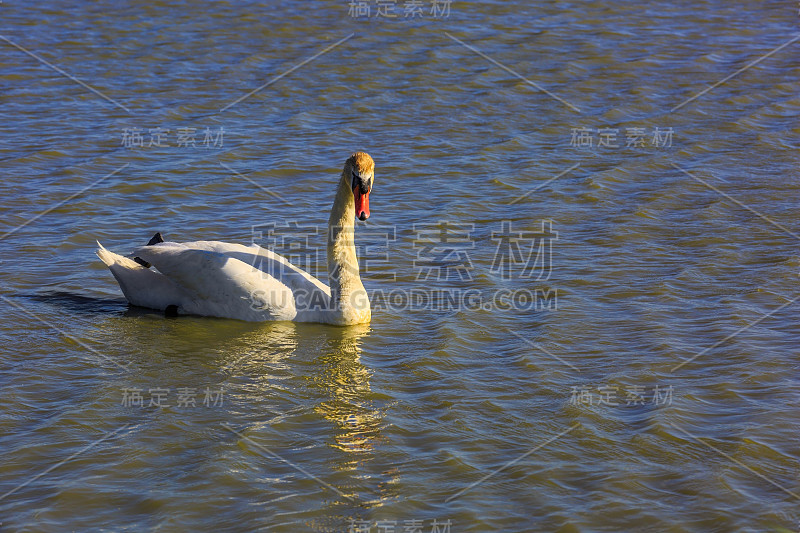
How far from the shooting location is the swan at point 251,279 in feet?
28.9

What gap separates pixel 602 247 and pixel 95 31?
11964 millimetres

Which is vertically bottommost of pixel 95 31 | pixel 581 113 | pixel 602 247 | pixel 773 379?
pixel 773 379

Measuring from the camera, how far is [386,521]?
572cm

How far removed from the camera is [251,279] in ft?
28.9

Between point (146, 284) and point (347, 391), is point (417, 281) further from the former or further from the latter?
point (146, 284)

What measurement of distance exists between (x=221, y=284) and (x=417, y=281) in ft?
7.16

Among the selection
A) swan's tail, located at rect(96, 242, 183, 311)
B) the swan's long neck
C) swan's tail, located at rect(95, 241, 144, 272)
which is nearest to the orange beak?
the swan's long neck

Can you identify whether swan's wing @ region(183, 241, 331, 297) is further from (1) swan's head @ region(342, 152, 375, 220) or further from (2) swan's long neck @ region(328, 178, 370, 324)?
(1) swan's head @ region(342, 152, 375, 220)

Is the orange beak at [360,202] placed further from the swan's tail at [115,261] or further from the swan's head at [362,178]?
the swan's tail at [115,261]

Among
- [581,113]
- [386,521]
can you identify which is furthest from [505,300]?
[581,113]

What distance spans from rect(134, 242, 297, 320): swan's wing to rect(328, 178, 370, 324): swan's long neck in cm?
46

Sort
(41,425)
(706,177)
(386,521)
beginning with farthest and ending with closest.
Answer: (706,177) < (41,425) < (386,521)

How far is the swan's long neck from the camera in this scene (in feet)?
29.3

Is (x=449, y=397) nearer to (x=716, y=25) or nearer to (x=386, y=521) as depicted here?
(x=386, y=521)
